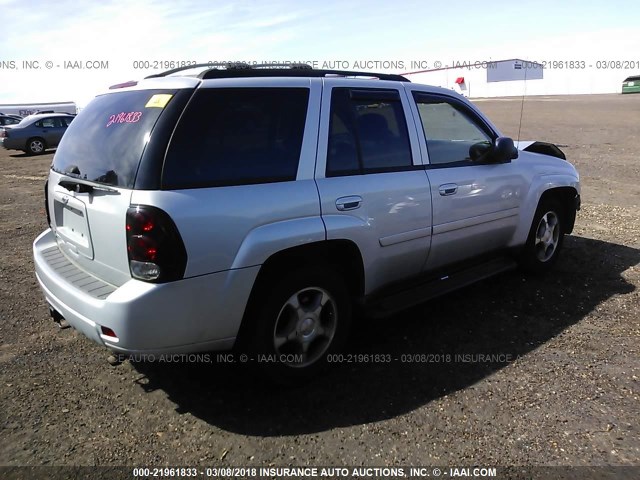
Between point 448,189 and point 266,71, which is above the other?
point 266,71

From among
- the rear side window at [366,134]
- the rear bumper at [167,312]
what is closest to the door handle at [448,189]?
the rear side window at [366,134]

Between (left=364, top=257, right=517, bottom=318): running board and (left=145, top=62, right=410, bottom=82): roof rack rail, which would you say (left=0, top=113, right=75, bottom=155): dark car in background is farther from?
(left=364, top=257, right=517, bottom=318): running board

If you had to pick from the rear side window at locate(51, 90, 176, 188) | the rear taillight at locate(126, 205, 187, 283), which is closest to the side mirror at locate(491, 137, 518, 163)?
the rear side window at locate(51, 90, 176, 188)

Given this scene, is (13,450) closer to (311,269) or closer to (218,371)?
(218,371)

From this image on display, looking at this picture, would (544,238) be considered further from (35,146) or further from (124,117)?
(35,146)

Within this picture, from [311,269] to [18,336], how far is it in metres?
2.51

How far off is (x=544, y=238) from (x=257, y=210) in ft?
11.3

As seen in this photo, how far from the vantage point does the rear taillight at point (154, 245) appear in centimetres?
257

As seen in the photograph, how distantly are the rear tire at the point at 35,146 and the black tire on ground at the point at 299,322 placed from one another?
19017 mm

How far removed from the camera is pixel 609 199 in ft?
27.6

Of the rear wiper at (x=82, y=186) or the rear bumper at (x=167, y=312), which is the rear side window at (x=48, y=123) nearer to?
the rear wiper at (x=82, y=186)

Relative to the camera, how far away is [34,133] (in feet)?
61.4

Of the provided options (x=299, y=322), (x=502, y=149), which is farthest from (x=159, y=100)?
(x=502, y=149)

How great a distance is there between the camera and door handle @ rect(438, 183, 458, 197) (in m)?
3.86
